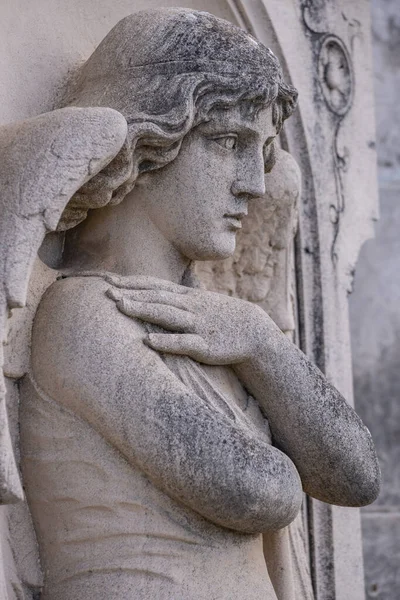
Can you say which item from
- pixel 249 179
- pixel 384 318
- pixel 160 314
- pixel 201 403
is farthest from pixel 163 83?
pixel 384 318

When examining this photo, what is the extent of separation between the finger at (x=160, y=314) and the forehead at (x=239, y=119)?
452mm

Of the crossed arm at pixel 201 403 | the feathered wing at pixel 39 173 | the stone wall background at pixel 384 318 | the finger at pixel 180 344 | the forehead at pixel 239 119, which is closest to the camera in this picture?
the feathered wing at pixel 39 173

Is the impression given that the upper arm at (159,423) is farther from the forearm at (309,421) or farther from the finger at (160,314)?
the forearm at (309,421)

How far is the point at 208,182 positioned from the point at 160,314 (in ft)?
1.18

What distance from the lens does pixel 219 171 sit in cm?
301

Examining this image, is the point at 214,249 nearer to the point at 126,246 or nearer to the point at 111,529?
the point at 126,246

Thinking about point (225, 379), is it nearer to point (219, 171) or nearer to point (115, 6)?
point (219, 171)

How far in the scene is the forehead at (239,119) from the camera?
117 inches

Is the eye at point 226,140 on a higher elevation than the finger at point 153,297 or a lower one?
higher

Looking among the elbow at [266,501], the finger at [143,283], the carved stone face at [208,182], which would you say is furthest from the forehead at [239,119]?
the elbow at [266,501]

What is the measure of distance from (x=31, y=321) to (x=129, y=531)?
0.55 m

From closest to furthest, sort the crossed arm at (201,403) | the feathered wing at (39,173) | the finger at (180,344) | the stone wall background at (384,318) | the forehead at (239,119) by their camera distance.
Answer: the feathered wing at (39,173)
the crossed arm at (201,403)
the finger at (180,344)
the forehead at (239,119)
the stone wall background at (384,318)

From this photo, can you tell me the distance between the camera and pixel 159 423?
268cm

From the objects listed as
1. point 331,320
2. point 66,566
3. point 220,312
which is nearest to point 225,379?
point 220,312
